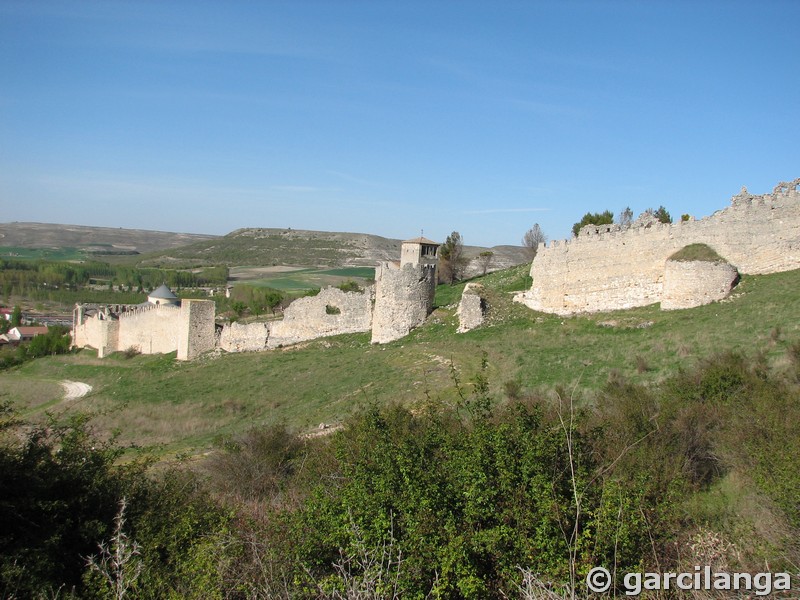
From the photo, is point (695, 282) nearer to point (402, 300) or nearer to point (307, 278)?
point (402, 300)

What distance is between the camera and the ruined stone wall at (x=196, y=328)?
Answer: 3334 cm

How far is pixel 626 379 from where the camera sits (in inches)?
531

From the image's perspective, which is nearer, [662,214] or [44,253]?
[662,214]

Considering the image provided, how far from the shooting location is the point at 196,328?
33531 mm

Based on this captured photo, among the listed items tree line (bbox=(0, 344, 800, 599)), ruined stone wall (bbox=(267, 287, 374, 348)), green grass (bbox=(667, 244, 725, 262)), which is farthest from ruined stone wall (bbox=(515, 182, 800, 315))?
tree line (bbox=(0, 344, 800, 599))

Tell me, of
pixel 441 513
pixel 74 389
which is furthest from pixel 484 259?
pixel 441 513

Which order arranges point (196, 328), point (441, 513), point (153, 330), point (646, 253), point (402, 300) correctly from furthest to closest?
point (153, 330)
point (196, 328)
point (402, 300)
point (646, 253)
point (441, 513)

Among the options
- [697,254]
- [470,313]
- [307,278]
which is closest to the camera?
[697,254]

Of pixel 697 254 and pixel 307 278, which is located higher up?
pixel 697 254

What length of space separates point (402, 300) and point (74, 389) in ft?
60.5

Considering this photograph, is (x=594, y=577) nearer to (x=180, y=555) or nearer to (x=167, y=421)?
(x=180, y=555)

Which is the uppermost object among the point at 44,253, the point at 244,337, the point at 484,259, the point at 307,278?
the point at 484,259

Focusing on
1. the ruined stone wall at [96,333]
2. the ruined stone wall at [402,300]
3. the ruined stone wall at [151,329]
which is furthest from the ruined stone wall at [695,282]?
the ruined stone wall at [96,333]

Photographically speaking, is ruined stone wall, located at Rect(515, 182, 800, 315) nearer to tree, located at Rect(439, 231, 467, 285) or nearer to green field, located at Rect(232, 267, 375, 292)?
tree, located at Rect(439, 231, 467, 285)
